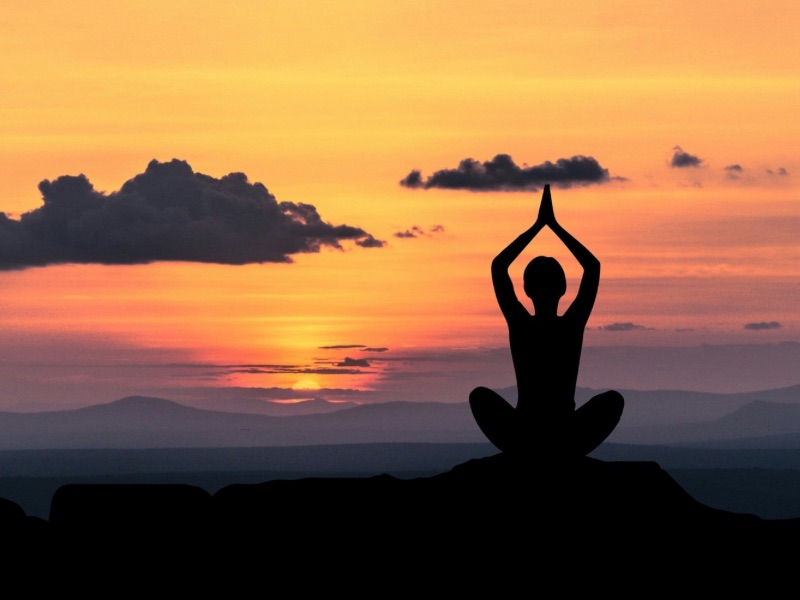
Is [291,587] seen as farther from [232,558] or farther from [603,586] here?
[603,586]

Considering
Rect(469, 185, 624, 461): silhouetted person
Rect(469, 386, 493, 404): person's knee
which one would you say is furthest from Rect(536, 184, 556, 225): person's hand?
Rect(469, 386, 493, 404): person's knee

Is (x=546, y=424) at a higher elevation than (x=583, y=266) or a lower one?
lower

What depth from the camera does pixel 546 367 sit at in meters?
16.6

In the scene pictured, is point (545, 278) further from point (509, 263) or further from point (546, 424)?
point (546, 424)

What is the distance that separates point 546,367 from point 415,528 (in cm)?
232

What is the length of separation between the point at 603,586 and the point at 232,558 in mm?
3920

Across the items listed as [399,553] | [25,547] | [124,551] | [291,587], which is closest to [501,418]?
[399,553]

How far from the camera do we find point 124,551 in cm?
1573

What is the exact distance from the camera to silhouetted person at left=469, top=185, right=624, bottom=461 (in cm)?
1628

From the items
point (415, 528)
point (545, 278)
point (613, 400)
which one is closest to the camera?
point (415, 528)

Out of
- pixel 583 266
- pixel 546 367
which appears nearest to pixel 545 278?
pixel 583 266

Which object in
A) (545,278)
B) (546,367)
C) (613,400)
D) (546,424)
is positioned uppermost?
(545,278)

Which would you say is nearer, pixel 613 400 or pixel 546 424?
pixel 613 400

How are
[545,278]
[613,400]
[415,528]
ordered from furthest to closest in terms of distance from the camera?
[545,278], [613,400], [415,528]
